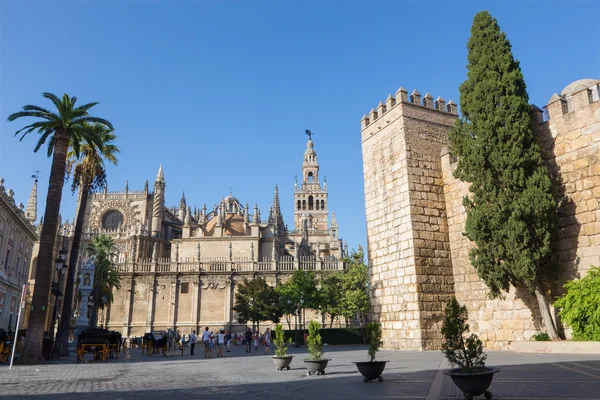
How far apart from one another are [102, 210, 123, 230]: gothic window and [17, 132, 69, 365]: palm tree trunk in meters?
48.5

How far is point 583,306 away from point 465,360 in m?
8.06

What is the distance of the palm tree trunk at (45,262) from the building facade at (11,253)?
11101mm

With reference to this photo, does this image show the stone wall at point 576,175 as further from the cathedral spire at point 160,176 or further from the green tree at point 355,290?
the cathedral spire at point 160,176

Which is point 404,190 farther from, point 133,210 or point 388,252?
point 133,210

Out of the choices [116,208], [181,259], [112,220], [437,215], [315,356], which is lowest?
[315,356]

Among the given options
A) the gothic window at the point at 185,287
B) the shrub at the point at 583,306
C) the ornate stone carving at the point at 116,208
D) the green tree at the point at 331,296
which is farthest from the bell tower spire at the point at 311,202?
the shrub at the point at 583,306

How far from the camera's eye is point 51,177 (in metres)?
18.1

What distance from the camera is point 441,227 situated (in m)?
18.6

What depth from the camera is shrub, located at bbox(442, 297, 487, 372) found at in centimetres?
658

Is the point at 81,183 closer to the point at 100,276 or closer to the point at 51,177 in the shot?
the point at 51,177

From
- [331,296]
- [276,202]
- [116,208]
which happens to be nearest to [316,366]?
[331,296]

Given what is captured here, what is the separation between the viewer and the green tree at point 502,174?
1398 cm

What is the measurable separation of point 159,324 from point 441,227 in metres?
35.6

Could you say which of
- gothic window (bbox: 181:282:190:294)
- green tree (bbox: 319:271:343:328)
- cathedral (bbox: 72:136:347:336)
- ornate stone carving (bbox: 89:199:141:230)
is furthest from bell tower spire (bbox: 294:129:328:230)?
green tree (bbox: 319:271:343:328)
